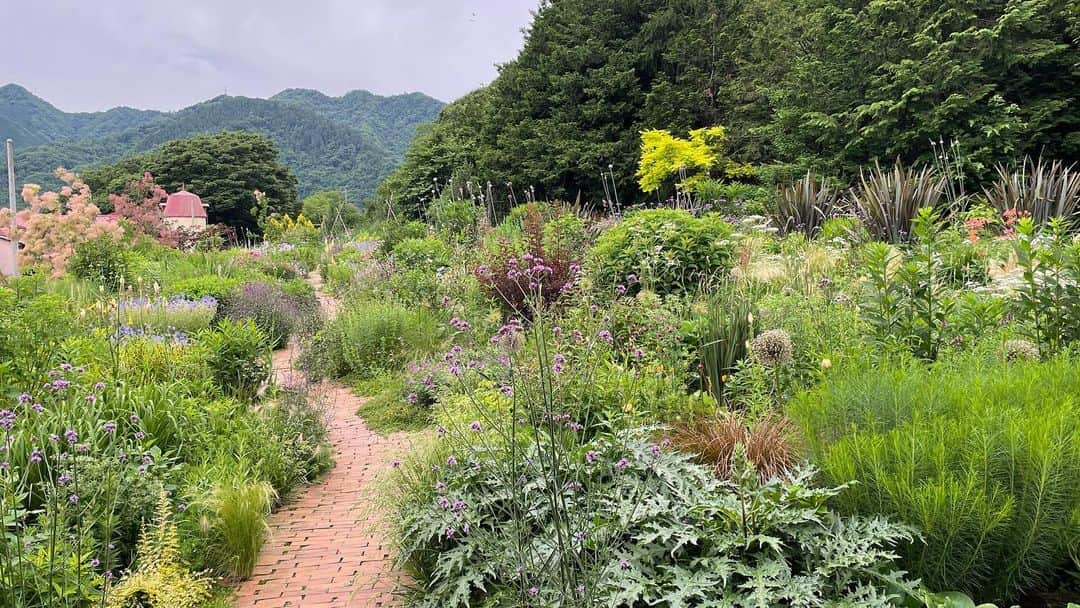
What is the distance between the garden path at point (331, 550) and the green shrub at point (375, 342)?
1928 mm

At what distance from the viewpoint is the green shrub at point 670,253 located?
595 centimetres

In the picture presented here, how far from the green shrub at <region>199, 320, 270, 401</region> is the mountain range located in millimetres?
39026

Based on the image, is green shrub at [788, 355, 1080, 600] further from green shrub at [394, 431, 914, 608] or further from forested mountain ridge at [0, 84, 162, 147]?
forested mountain ridge at [0, 84, 162, 147]

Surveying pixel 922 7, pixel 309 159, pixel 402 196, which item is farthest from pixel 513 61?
pixel 309 159

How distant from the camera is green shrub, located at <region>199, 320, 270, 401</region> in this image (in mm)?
4641

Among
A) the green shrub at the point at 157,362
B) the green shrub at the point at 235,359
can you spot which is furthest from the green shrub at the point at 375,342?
the green shrub at the point at 157,362

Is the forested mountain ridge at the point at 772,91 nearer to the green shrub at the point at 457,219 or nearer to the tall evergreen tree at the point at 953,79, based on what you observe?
the tall evergreen tree at the point at 953,79

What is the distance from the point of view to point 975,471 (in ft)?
6.16

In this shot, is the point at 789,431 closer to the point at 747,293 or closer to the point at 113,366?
the point at 747,293

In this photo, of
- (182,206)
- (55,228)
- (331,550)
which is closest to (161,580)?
(331,550)

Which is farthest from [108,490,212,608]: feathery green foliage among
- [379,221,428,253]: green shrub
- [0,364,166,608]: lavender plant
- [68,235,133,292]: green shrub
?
[379,221,428,253]: green shrub

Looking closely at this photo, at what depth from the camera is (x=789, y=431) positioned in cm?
281

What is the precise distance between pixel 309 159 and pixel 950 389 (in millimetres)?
54891

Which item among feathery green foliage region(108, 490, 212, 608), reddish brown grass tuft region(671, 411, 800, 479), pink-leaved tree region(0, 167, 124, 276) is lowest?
feathery green foliage region(108, 490, 212, 608)
